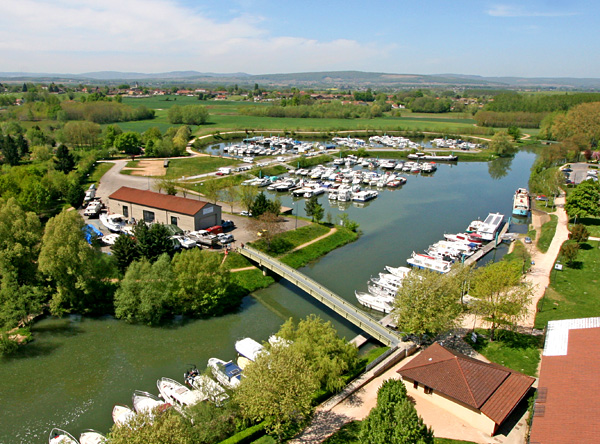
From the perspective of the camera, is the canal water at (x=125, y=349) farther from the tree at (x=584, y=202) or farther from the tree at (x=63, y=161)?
the tree at (x=63, y=161)

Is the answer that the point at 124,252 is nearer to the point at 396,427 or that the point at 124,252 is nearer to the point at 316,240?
the point at 316,240

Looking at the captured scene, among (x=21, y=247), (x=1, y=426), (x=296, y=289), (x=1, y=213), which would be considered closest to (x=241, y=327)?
(x=296, y=289)

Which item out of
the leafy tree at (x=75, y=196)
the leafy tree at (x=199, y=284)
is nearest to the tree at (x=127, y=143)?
the leafy tree at (x=75, y=196)

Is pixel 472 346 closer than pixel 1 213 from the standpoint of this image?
Yes

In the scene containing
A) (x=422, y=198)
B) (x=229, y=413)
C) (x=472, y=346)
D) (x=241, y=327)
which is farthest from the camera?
(x=422, y=198)

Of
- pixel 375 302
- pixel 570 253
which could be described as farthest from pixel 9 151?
pixel 570 253

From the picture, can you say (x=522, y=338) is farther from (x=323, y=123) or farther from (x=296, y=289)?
(x=323, y=123)

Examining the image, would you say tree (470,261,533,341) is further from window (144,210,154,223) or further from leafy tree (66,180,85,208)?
leafy tree (66,180,85,208)
